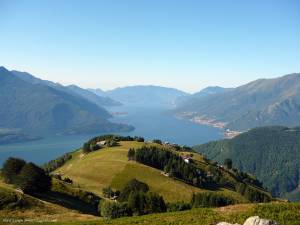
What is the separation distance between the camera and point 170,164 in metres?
155

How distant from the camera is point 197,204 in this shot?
317 ft

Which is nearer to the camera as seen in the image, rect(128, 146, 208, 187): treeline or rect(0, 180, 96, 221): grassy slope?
rect(0, 180, 96, 221): grassy slope

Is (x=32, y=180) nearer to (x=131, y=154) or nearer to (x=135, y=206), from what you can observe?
(x=135, y=206)

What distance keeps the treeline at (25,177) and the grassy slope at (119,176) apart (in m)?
35.4

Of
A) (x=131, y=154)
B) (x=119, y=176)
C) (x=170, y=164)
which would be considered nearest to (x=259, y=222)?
(x=119, y=176)

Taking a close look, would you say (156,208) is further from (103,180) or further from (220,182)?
(220,182)

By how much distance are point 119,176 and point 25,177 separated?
6300 centimetres

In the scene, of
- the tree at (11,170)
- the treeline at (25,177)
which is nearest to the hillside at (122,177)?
the tree at (11,170)

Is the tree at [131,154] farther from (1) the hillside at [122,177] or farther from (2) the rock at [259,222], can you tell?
(2) the rock at [259,222]

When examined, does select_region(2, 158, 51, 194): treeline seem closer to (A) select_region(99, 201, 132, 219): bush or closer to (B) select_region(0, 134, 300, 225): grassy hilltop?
(B) select_region(0, 134, 300, 225): grassy hilltop

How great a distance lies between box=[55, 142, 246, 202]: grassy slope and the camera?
403 ft

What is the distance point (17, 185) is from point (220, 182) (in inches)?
4291

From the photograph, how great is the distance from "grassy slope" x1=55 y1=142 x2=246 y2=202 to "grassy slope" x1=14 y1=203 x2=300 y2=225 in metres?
66.5

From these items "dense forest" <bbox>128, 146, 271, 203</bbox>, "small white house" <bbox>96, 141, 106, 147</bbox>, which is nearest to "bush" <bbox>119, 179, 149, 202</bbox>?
"dense forest" <bbox>128, 146, 271, 203</bbox>
